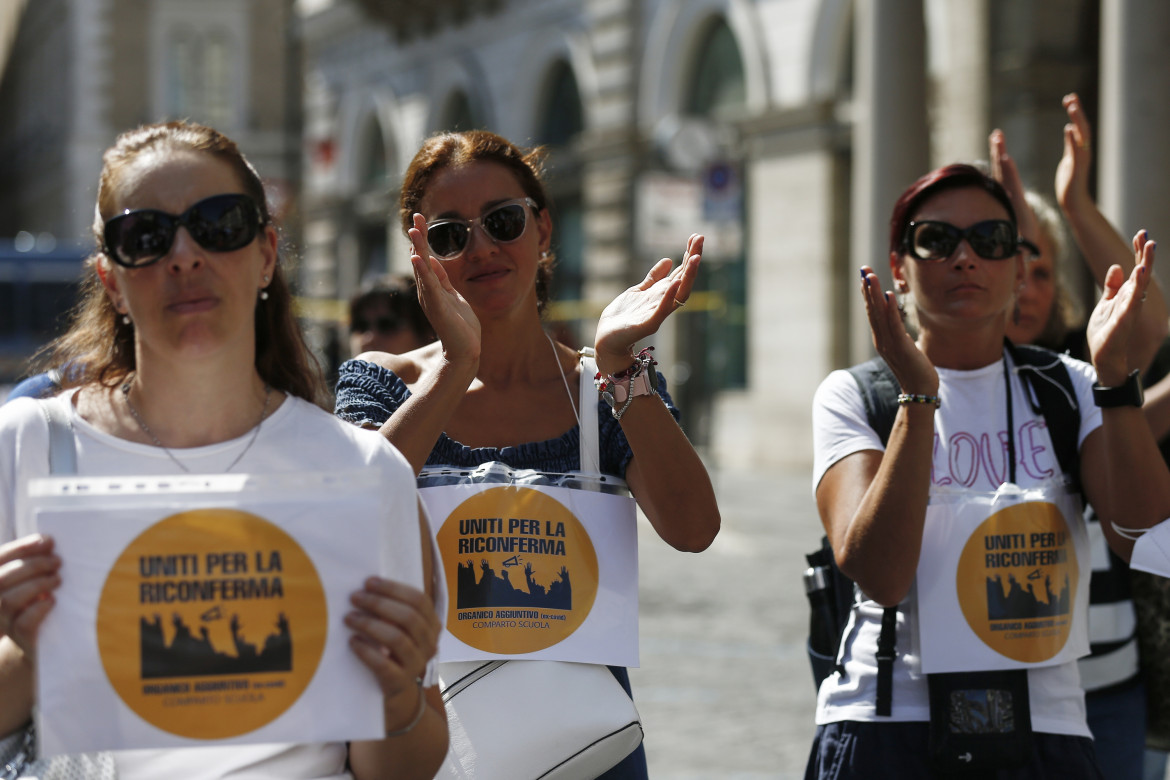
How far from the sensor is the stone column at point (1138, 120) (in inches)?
336

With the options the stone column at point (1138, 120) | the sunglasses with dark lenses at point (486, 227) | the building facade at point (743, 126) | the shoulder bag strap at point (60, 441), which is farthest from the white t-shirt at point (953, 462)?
the stone column at point (1138, 120)

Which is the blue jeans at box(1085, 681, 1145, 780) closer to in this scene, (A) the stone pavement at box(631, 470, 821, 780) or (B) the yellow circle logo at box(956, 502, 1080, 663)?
(B) the yellow circle logo at box(956, 502, 1080, 663)

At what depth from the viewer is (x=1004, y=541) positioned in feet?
9.37

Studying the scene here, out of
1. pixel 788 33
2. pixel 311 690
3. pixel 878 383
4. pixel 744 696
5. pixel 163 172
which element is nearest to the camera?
pixel 311 690

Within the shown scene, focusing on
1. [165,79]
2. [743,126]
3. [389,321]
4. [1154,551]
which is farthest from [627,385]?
[165,79]

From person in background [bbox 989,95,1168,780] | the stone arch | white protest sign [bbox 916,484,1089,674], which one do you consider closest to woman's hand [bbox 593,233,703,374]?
white protest sign [bbox 916,484,1089,674]

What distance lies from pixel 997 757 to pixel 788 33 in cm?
1543

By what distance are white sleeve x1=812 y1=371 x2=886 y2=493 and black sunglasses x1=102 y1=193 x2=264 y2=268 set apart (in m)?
1.37

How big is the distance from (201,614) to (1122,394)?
74.2 inches

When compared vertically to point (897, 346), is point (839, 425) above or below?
below

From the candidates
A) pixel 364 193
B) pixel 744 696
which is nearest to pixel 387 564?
pixel 744 696

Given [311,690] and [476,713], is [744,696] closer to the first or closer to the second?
[476,713]

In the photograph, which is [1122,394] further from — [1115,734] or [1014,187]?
[1115,734]

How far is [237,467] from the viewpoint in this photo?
6.83ft
